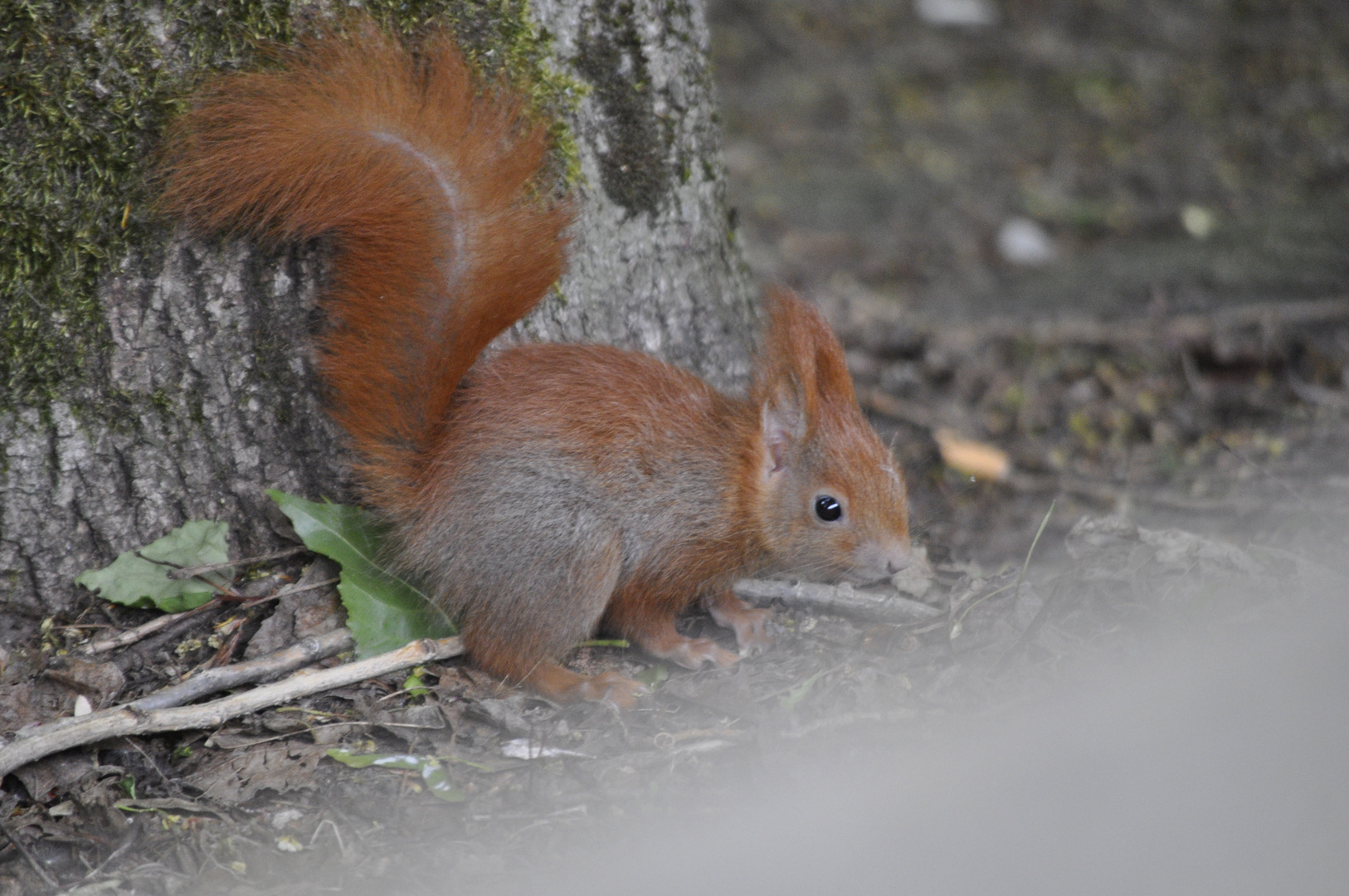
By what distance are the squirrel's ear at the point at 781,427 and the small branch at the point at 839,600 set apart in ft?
0.97

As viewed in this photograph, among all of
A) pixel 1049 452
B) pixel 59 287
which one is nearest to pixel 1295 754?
pixel 59 287

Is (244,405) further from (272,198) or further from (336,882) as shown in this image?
(336,882)

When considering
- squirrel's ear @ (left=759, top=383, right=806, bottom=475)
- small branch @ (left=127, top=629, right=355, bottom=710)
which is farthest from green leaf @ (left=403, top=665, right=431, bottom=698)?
squirrel's ear @ (left=759, top=383, right=806, bottom=475)

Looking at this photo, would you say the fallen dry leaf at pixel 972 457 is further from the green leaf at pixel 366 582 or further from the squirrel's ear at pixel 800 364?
the green leaf at pixel 366 582

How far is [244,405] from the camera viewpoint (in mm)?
1975

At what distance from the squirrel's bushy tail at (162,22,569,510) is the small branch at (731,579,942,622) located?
0.76 meters

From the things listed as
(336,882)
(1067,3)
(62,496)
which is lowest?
(336,882)

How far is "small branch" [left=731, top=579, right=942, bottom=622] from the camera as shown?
220 centimetres

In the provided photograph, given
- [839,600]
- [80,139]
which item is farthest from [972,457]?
[80,139]

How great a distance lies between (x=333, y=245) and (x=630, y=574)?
2.54 ft

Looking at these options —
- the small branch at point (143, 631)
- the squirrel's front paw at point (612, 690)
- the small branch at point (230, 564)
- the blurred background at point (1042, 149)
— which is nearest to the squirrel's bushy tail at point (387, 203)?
the small branch at point (230, 564)

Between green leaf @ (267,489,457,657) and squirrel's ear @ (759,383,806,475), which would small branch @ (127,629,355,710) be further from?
squirrel's ear @ (759,383,806,475)

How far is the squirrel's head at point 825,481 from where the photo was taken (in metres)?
2.09

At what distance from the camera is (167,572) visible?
198 centimetres
